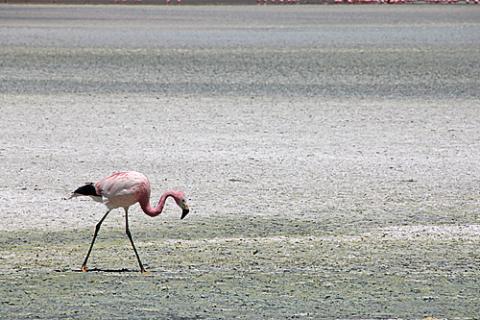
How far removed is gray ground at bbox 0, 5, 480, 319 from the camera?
18.3 ft

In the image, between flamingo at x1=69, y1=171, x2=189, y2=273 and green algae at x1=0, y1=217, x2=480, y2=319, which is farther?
flamingo at x1=69, y1=171, x2=189, y2=273

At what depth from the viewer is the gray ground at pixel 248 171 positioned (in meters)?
5.58

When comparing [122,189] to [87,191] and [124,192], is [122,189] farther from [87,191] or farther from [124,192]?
[87,191]

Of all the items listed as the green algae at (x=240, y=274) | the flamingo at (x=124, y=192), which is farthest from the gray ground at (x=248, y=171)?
the flamingo at (x=124, y=192)

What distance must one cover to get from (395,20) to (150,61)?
7.65m

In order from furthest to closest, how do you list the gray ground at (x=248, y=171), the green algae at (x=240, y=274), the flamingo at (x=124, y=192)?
the gray ground at (x=248, y=171) < the flamingo at (x=124, y=192) < the green algae at (x=240, y=274)

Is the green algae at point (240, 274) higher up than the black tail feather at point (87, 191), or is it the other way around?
the black tail feather at point (87, 191)

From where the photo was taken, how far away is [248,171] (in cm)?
898

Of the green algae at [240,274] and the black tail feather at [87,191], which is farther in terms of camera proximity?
the black tail feather at [87,191]

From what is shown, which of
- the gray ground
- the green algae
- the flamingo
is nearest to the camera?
the green algae

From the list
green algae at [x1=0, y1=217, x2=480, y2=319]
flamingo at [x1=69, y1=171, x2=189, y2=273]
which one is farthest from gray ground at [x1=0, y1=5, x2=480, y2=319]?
flamingo at [x1=69, y1=171, x2=189, y2=273]

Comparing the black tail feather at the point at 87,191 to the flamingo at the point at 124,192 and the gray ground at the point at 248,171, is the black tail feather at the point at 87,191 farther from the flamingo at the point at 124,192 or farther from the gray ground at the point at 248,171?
the gray ground at the point at 248,171

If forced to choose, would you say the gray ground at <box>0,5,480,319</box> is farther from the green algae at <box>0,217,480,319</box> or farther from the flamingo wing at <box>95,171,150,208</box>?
the flamingo wing at <box>95,171,150,208</box>

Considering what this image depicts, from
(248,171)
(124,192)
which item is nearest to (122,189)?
(124,192)
